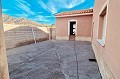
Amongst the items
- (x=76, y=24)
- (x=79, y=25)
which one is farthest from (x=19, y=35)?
(x=79, y=25)

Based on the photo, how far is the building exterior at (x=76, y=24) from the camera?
36.4 ft

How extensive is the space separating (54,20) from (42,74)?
10495mm

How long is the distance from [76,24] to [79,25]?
36 cm

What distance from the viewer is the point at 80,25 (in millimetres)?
11516

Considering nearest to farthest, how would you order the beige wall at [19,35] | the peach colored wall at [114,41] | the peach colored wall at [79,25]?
the peach colored wall at [114,41] < the beige wall at [19,35] < the peach colored wall at [79,25]

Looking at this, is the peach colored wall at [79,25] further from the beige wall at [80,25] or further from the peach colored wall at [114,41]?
the peach colored wall at [114,41]

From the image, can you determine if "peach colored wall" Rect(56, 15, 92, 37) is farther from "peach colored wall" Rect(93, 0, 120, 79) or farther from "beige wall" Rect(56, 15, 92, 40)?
"peach colored wall" Rect(93, 0, 120, 79)

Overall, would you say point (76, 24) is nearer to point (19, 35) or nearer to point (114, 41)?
point (19, 35)

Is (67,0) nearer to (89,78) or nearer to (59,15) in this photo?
(59,15)

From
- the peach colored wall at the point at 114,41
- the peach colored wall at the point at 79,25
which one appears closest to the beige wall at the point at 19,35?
the peach colored wall at the point at 79,25

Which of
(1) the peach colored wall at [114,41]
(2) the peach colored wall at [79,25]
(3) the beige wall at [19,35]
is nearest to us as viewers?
(1) the peach colored wall at [114,41]

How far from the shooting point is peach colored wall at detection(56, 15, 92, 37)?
36.4ft

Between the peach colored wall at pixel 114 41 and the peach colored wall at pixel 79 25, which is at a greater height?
the peach colored wall at pixel 79 25

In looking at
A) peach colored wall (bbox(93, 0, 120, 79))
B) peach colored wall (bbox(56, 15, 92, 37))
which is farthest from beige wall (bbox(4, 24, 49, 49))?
peach colored wall (bbox(93, 0, 120, 79))
